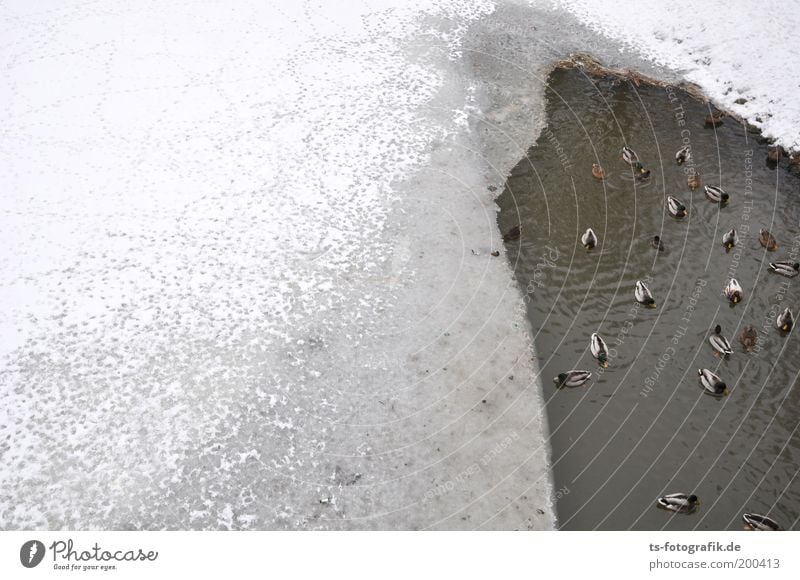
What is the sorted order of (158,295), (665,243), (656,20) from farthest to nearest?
(656,20) → (665,243) → (158,295)

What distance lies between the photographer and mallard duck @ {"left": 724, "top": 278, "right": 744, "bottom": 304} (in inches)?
588

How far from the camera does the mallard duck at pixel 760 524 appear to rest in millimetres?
10844

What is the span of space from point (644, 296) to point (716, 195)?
17.2 feet

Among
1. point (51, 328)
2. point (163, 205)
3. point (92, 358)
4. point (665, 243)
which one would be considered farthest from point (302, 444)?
point (665, 243)

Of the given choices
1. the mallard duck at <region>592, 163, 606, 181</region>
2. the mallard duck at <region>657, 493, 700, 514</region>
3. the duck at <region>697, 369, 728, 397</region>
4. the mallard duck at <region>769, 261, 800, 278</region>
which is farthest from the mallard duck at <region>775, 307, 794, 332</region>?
the mallard duck at <region>592, 163, 606, 181</region>

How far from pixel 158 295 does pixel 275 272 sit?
277cm

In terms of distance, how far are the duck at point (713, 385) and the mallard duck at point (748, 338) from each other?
133 cm

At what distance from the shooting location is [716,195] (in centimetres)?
1789

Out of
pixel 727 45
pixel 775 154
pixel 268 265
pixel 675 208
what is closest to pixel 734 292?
pixel 675 208

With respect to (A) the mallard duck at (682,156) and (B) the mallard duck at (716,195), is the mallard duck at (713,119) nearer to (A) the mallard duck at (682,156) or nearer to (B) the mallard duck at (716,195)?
(A) the mallard duck at (682,156)

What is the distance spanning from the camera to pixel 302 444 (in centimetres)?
1229

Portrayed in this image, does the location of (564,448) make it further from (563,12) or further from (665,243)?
(563,12)

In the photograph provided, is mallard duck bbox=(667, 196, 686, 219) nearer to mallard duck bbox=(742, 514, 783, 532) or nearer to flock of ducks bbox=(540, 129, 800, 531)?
flock of ducks bbox=(540, 129, 800, 531)

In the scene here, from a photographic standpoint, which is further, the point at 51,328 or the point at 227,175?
the point at 227,175
